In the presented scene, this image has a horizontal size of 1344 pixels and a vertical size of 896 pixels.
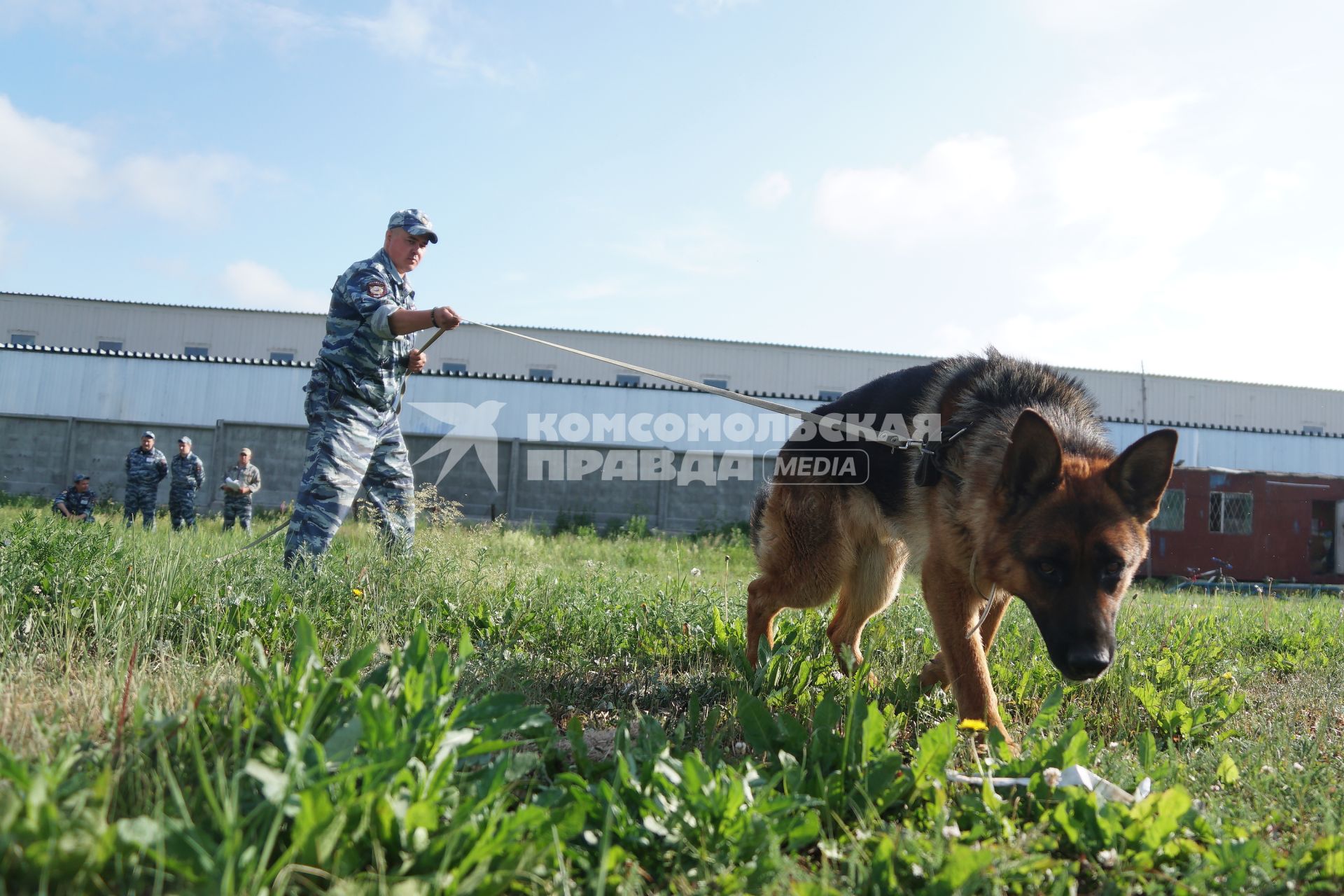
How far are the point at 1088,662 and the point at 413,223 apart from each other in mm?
4138

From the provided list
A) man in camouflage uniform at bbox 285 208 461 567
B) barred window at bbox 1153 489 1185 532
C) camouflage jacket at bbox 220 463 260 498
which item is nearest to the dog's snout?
man in camouflage uniform at bbox 285 208 461 567

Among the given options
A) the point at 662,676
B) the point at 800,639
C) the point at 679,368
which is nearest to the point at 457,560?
the point at 662,676

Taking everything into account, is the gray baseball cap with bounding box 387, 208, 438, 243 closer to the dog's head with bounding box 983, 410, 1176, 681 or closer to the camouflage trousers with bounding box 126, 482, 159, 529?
the dog's head with bounding box 983, 410, 1176, 681

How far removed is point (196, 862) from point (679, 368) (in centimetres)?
2810

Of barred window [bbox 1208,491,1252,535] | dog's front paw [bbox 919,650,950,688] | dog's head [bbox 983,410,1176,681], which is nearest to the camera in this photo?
dog's head [bbox 983,410,1176,681]

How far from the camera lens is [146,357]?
20.2 m

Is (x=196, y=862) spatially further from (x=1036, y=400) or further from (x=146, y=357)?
(x=146, y=357)

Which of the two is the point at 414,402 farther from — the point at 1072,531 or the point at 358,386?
the point at 1072,531

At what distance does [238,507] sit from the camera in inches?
502

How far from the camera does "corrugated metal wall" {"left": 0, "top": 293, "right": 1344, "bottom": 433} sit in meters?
28.5

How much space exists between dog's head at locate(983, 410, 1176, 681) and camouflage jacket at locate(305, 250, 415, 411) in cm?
329

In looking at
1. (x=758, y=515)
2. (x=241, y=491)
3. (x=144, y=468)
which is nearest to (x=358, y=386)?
(x=758, y=515)

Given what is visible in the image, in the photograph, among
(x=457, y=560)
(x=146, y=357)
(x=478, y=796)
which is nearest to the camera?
(x=478, y=796)

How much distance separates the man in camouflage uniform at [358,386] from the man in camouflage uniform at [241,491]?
9213 mm
